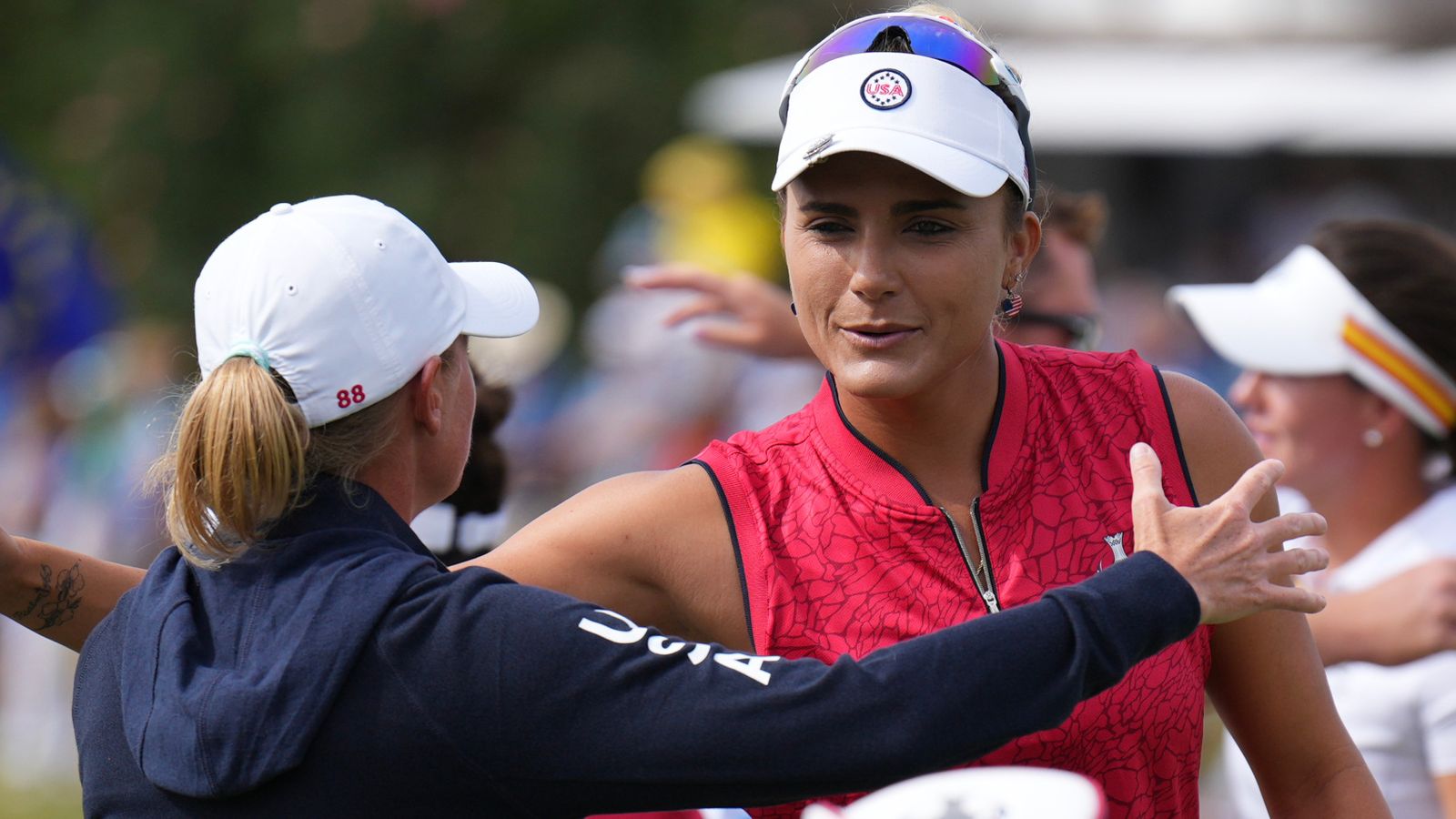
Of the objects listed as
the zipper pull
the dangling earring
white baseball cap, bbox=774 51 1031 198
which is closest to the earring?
the dangling earring

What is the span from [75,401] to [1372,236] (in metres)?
11.3

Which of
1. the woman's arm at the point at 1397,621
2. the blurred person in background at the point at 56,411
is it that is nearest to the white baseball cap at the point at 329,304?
the woman's arm at the point at 1397,621

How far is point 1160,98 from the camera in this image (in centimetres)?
1670

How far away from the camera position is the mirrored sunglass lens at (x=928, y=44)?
253cm

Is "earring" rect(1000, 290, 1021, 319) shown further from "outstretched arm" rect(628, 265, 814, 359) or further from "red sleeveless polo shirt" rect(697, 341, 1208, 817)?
"outstretched arm" rect(628, 265, 814, 359)

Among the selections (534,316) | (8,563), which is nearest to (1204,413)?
(534,316)

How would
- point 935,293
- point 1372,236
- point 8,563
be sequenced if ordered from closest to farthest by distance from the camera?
point 935,293 < point 8,563 < point 1372,236

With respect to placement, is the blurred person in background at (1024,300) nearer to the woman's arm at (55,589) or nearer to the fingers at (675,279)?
the fingers at (675,279)

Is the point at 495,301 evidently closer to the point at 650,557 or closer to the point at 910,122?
the point at 650,557

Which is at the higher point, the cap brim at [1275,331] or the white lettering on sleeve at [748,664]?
the cap brim at [1275,331]

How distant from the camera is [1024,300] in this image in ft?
14.0

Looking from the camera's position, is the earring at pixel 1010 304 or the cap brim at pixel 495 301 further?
the earring at pixel 1010 304

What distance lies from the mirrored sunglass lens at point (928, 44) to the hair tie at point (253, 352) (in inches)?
35.8

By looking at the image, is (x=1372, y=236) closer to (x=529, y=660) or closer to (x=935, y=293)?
(x=935, y=293)
